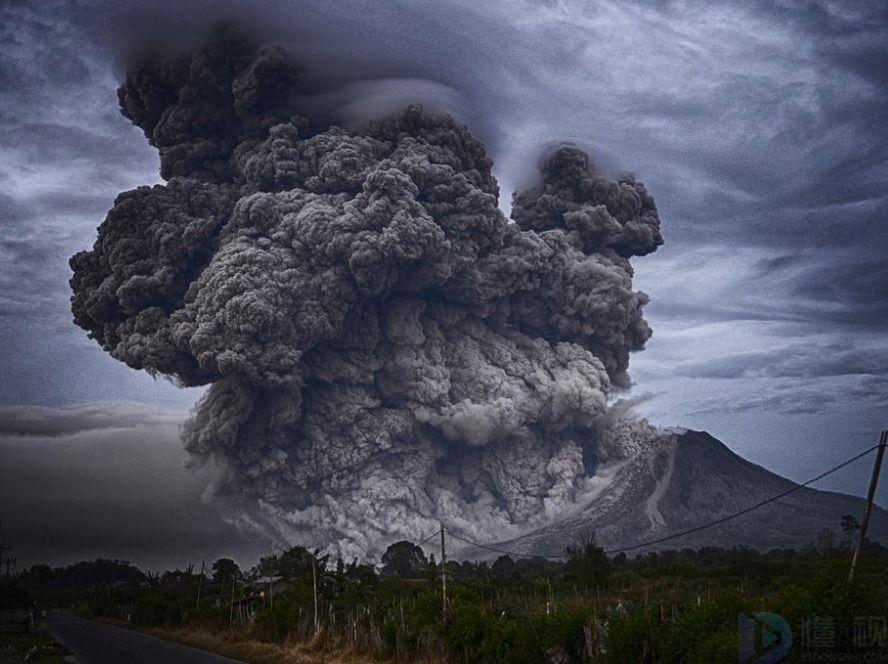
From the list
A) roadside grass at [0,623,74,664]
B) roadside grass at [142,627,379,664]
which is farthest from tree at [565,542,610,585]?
roadside grass at [0,623,74,664]

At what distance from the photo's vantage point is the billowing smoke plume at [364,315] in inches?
2721

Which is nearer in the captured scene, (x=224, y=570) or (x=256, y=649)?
(x=256, y=649)

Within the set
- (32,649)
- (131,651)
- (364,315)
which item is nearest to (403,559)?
(364,315)

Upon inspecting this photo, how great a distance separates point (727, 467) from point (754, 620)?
139646 millimetres

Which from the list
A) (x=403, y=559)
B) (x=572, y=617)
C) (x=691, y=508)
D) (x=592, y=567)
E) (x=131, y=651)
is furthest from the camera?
(x=691, y=508)

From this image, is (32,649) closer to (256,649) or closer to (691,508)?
(256,649)

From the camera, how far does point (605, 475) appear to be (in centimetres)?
9419

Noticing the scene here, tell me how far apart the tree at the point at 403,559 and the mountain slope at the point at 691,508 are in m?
13.6

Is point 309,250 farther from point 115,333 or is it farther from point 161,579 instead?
point 161,579

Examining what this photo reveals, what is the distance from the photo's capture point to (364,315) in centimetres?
7638

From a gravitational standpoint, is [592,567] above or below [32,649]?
above

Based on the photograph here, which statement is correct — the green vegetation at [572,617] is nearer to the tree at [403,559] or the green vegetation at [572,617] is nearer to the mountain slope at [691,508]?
the tree at [403,559]

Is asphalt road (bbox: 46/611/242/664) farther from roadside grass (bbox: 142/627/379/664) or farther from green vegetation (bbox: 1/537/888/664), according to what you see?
green vegetation (bbox: 1/537/888/664)

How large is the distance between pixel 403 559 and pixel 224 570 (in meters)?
22.1
